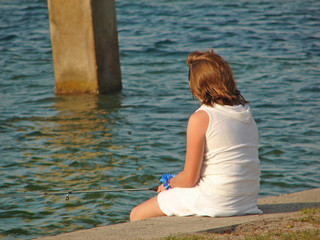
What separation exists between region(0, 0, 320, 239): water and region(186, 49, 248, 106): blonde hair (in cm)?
215

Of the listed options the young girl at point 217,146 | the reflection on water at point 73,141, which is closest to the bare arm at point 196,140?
the young girl at point 217,146

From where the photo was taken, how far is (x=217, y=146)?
3398mm

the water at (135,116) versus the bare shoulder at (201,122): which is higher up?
the bare shoulder at (201,122)

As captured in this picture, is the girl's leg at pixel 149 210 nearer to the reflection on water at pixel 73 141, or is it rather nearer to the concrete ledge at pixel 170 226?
the concrete ledge at pixel 170 226

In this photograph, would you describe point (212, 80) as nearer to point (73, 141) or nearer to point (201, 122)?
point (201, 122)

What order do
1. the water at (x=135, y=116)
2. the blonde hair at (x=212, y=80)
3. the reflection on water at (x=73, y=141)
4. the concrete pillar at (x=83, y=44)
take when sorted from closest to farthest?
the blonde hair at (x=212, y=80), the water at (x=135, y=116), the reflection on water at (x=73, y=141), the concrete pillar at (x=83, y=44)

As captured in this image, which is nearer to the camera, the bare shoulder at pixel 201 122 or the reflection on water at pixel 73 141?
the bare shoulder at pixel 201 122

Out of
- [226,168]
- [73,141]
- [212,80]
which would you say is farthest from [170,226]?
[73,141]

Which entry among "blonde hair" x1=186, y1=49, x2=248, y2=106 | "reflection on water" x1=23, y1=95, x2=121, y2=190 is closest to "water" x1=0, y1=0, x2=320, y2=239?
"reflection on water" x1=23, y1=95, x2=121, y2=190

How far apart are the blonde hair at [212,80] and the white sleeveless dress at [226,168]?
0.19 ft

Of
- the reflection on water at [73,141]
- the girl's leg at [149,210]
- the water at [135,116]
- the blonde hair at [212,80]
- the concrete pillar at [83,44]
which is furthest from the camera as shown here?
the concrete pillar at [83,44]

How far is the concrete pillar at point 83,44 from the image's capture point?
8703 mm

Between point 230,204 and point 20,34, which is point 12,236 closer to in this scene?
point 230,204

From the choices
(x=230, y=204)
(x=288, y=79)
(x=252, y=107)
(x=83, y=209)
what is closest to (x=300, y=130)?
(x=252, y=107)
